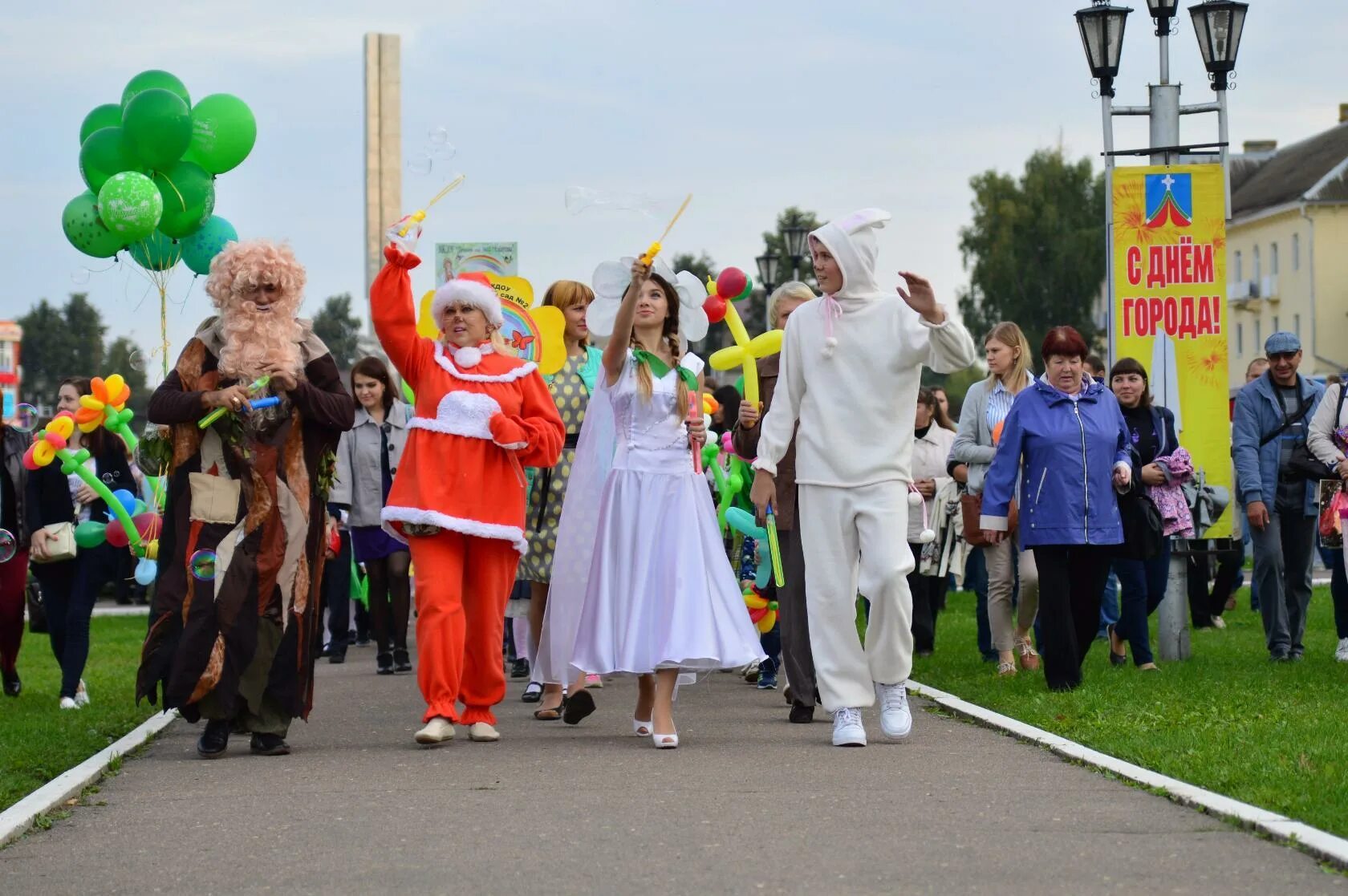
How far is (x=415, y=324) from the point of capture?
940 cm

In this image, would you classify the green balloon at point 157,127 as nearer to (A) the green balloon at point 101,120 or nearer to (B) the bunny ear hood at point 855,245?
(A) the green balloon at point 101,120

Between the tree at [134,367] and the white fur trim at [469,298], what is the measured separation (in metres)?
1.79

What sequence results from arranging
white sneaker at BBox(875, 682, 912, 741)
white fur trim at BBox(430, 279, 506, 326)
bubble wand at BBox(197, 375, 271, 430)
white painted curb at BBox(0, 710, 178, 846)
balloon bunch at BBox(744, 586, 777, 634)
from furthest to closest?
balloon bunch at BBox(744, 586, 777, 634)
white fur trim at BBox(430, 279, 506, 326)
white sneaker at BBox(875, 682, 912, 741)
bubble wand at BBox(197, 375, 271, 430)
white painted curb at BBox(0, 710, 178, 846)

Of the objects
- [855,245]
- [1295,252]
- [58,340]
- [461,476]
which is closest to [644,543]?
[461,476]

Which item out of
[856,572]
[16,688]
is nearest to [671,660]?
[856,572]

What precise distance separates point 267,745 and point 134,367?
255 cm

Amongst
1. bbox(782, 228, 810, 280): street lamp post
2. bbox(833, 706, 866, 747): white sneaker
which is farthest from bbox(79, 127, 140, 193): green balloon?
bbox(782, 228, 810, 280): street lamp post

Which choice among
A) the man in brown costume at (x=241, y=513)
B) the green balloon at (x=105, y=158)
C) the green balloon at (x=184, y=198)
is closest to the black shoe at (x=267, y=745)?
the man in brown costume at (x=241, y=513)

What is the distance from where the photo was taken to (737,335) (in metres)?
11.3

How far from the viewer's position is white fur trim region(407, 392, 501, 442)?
371 inches

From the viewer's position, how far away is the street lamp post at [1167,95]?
13242 millimetres

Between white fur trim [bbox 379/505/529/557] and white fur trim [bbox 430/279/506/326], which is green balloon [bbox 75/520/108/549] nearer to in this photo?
white fur trim [bbox 379/505/529/557]

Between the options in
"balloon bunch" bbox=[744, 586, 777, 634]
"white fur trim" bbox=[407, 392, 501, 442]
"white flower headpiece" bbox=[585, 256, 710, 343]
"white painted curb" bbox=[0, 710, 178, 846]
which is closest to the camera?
"white painted curb" bbox=[0, 710, 178, 846]

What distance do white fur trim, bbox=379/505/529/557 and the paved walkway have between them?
94cm
